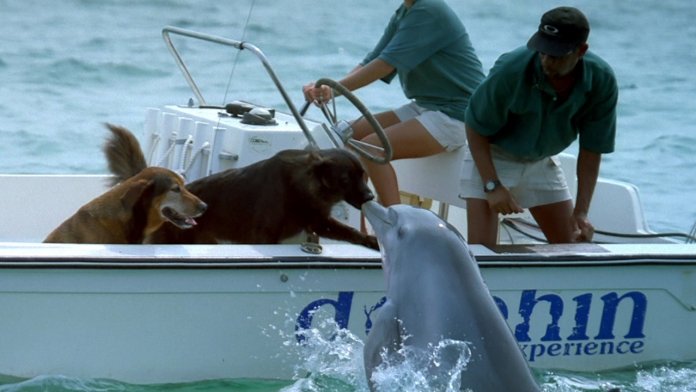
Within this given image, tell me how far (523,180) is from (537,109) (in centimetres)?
44

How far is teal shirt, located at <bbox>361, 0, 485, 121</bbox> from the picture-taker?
6.35m

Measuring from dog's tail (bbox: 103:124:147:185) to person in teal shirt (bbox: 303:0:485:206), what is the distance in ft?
3.22

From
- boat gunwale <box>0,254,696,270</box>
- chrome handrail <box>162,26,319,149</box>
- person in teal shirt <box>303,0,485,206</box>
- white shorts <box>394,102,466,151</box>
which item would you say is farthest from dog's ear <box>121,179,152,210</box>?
white shorts <box>394,102,466,151</box>

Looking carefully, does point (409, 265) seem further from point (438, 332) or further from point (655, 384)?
point (655, 384)

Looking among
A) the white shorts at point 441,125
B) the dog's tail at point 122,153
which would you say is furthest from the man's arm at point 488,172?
the dog's tail at point 122,153

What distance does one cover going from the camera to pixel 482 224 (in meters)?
5.95

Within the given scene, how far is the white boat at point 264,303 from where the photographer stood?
17.3 ft

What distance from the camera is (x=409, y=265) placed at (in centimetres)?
449

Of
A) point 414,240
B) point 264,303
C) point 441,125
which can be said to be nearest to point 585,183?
point 441,125

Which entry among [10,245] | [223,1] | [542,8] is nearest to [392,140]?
[10,245]

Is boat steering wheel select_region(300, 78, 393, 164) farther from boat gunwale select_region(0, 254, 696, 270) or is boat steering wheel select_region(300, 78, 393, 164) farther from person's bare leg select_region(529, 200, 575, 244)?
Result: person's bare leg select_region(529, 200, 575, 244)

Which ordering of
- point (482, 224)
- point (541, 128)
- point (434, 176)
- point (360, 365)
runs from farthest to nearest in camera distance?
point (434, 176)
point (482, 224)
point (541, 128)
point (360, 365)

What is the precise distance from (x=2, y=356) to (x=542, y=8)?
81.1 feet

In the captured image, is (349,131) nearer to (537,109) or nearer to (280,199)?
(280,199)
